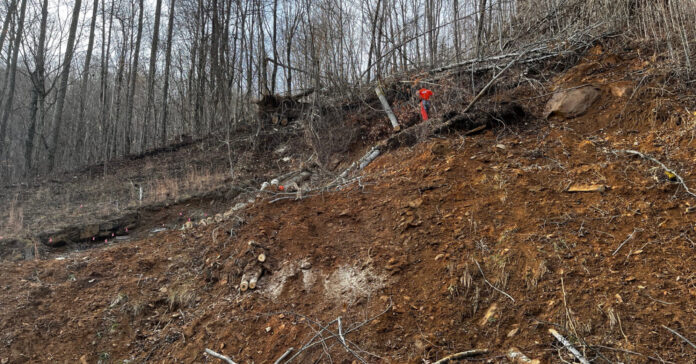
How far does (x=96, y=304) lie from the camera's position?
3670mm

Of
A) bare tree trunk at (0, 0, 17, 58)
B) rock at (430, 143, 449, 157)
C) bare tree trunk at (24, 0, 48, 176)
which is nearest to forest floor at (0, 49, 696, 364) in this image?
rock at (430, 143, 449, 157)

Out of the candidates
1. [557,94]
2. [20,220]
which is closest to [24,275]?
[20,220]

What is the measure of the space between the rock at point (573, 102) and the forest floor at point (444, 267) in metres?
0.12

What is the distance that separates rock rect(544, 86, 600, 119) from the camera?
425cm

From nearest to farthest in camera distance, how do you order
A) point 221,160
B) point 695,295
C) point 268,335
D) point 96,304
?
point 695,295, point 268,335, point 96,304, point 221,160

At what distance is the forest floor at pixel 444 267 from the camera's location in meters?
2.25

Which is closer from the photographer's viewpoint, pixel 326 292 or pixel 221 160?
pixel 326 292

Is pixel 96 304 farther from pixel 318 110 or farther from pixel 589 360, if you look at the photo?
pixel 318 110

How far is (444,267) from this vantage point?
2.81 m

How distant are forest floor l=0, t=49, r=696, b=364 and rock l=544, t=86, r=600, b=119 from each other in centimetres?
12

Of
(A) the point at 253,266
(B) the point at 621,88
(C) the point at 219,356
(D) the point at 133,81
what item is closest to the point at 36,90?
(D) the point at 133,81

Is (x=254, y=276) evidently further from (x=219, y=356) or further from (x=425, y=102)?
(x=425, y=102)

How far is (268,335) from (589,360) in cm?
205

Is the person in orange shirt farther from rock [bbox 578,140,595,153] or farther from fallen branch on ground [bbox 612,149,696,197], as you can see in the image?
fallen branch on ground [bbox 612,149,696,197]
